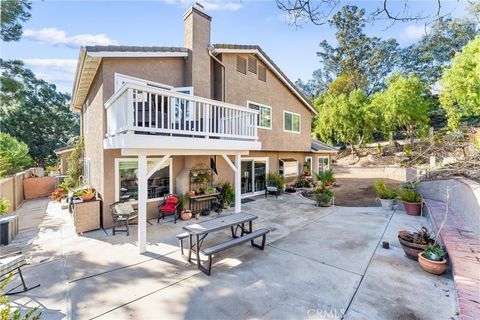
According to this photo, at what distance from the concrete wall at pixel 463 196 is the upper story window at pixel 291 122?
782 cm

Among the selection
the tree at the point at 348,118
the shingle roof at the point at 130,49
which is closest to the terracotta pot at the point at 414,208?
the shingle roof at the point at 130,49

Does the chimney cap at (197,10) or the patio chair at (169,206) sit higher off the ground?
the chimney cap at (197,10)

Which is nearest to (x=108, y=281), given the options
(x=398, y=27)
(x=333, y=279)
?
(x=333, y=279)

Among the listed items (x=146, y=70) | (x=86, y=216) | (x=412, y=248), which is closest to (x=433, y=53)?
(x=412, y=248)

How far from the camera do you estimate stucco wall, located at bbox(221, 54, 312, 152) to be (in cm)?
1130

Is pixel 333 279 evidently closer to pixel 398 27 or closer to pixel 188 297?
pixel 188 297

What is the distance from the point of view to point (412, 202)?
9.45 metres

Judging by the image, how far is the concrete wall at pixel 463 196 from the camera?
6034 mm

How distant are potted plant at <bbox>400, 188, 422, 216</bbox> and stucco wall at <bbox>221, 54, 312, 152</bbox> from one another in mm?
6740

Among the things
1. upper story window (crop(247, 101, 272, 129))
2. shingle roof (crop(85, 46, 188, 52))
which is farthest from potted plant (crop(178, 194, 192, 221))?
upper story window (crop(247, 101, 272, 129))

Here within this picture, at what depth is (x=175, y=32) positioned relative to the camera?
1031 centimetres

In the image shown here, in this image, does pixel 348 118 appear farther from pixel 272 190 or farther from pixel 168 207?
pixel 168 207

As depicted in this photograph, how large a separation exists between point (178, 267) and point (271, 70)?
11.8 m

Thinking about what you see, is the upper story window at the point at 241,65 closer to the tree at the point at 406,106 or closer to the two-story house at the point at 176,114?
the two-story house at the point at 176,114
